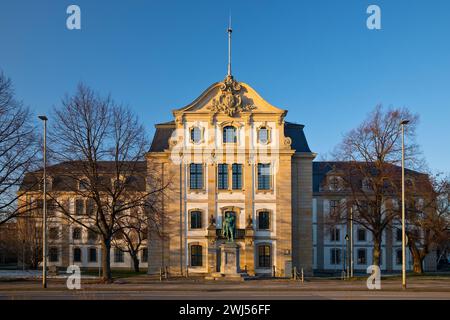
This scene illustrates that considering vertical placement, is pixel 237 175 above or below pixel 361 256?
above

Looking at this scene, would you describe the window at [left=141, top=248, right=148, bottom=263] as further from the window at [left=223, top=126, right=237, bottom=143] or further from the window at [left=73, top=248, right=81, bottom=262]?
the window at [left=223, top=126, right=237, bottom=143]

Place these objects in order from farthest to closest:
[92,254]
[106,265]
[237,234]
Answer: [92,254] < [237,234] < [106,265]

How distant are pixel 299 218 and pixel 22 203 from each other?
25.7 m

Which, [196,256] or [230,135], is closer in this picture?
[196,256]

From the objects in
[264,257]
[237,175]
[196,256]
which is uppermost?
[237,175]

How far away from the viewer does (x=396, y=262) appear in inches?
2413

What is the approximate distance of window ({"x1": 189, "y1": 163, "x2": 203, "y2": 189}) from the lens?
1908 inches

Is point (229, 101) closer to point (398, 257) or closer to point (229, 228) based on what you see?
point (229, 228)

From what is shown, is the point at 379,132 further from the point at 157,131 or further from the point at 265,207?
the point at 157,131

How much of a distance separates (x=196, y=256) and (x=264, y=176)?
9834 millimetres

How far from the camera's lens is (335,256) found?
208 ft

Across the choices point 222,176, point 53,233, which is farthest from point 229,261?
point 53,233

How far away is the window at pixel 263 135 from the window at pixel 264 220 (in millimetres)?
6708

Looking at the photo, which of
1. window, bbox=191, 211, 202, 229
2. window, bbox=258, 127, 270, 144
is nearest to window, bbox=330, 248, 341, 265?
window, bbox=258, 127, 270, 144
